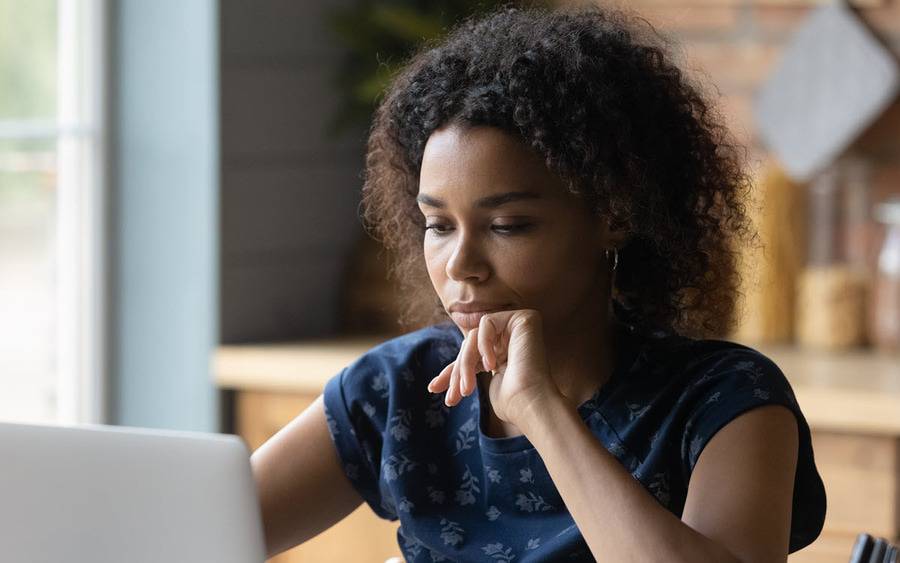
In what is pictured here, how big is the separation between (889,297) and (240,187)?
1284 millimetres

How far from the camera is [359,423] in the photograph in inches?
63.5

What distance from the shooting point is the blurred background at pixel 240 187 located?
2.73 m

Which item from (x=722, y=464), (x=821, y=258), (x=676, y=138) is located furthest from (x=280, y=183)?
(x=722, y=464)

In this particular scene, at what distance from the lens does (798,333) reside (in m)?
2.79

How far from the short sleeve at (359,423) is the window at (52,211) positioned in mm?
1350

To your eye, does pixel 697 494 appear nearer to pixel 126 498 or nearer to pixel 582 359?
pixel 582 359

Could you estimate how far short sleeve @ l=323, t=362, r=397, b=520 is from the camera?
63.4 inches

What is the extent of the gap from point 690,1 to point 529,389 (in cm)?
176

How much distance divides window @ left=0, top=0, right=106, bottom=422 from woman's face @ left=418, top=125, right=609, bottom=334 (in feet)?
5.10

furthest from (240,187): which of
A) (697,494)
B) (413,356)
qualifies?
(697,494)

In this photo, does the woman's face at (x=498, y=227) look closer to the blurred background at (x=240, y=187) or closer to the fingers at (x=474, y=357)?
the fingers at (x=474, y=357)

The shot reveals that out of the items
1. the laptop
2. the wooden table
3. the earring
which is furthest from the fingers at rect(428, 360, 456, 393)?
the wooden table

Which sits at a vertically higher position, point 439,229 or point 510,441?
point 439,229

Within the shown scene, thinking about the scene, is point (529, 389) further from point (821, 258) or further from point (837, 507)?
point (821, 258)
